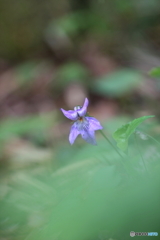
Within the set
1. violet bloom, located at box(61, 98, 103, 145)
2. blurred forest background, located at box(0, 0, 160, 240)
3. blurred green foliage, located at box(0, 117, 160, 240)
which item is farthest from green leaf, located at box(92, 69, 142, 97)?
violet bloom, located at box(61, 98, 103, 145)

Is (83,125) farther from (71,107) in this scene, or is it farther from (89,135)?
(71,107)

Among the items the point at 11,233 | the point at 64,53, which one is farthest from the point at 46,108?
the point at 11,233

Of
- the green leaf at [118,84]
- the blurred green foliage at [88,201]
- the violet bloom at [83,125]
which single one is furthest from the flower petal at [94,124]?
the green leaf at [118,84]

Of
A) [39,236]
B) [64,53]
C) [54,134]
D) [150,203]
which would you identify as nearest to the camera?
[150,203]

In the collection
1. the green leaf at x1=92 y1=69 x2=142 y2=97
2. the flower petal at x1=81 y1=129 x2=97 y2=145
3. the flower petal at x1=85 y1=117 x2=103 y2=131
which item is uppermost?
the green leaf at x1=92 y1=69 x2=142 y2=97

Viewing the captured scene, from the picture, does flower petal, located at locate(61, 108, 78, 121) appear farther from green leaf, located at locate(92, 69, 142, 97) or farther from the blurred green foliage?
green leaf, located at locate(92, 69, 142, 97)

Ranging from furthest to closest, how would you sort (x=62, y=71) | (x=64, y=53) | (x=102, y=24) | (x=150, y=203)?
(x=102, y=24) → (x=64, y=53) → (x=62, y=71) → (x=150, y=203)

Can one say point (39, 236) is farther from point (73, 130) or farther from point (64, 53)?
point (64, 53)

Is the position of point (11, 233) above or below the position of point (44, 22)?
below

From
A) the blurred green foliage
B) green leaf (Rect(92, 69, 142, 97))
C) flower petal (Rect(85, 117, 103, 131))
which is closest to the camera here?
the blurred green foliage
